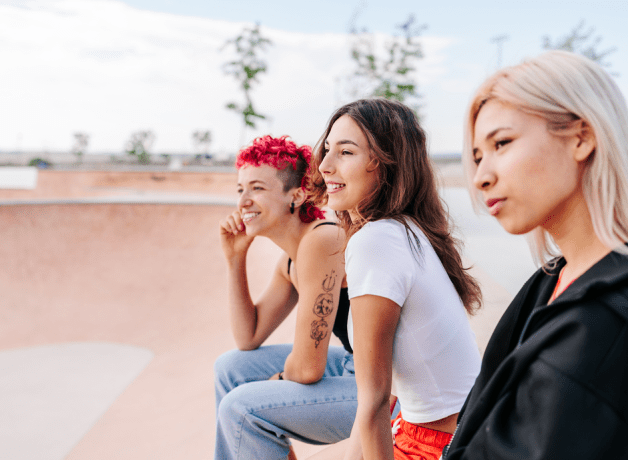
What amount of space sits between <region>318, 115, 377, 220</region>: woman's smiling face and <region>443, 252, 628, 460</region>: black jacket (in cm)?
87

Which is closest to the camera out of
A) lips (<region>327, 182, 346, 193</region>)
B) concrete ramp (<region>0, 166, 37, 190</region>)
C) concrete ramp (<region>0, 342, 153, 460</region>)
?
lips (<region>327, 182, 346, 193</region>)

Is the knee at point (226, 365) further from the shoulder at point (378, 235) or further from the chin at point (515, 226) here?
the chin at point (515, 226)

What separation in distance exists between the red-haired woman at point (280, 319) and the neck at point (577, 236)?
112 centimetres

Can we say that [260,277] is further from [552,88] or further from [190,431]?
[552,88]

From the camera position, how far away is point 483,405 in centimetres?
85

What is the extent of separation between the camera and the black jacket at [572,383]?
2.27 feet

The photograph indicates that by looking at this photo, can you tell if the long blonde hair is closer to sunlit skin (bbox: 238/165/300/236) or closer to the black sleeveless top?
the black sleeveless top

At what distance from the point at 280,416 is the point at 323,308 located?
495mm

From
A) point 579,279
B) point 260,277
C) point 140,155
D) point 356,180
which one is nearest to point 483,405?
point 579,279

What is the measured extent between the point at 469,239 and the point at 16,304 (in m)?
7.31

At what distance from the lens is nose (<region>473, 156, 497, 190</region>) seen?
88cm

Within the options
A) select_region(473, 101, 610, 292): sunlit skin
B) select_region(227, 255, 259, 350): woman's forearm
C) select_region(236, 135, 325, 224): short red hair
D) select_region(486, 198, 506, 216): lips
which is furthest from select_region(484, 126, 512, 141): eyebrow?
select_region(227, 255, 259, 350): woman's forearm

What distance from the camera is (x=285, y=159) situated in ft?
7.86

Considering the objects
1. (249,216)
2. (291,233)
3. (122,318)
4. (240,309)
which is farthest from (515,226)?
(122,318)
